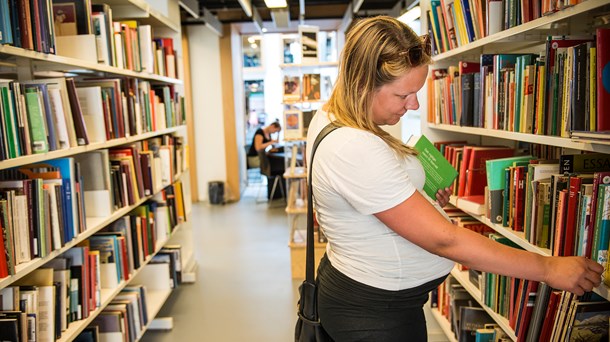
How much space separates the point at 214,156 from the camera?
7676 millimetres

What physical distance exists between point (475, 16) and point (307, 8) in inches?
230

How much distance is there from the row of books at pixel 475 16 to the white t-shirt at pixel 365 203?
717mm

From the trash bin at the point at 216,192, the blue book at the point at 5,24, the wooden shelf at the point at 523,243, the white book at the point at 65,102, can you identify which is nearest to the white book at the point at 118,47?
the white book at the point at 65,102

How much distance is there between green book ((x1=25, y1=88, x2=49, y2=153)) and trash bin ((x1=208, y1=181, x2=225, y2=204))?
5.63 m

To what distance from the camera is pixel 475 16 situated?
2.15 m

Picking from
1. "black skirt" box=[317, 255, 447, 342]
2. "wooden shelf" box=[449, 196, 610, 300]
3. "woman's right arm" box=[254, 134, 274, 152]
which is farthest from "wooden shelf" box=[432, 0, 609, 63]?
"woman's right arm" box=[254, 134, 274, 152]

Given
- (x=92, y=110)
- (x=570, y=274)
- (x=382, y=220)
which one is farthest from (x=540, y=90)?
(x=92, y=110)

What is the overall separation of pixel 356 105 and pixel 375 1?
6578 mm

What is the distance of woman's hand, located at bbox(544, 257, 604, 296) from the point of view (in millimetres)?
1159

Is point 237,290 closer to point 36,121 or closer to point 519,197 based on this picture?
point 36,121

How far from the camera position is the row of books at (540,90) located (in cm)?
132

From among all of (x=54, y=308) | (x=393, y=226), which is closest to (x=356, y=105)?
(x=393, y=226)

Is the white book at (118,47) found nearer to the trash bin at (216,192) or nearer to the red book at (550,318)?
the red book at (550,318)

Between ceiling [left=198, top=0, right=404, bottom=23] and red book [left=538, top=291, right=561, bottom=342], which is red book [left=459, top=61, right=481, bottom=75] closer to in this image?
red book [left=538, top=291, right=561, bottom=342]
